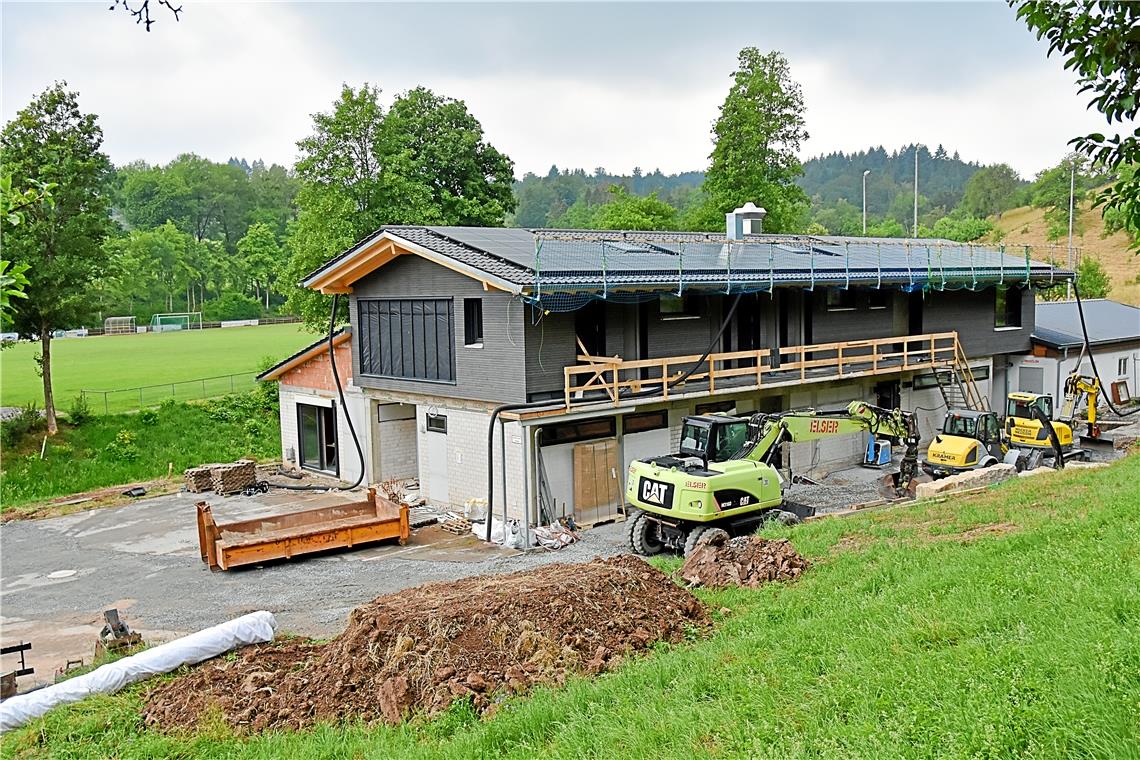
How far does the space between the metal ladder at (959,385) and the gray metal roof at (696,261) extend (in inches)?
94.8

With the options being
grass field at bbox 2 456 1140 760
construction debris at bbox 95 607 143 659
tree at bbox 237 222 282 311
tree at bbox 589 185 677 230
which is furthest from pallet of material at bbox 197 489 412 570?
tree at bbox 237 222 282 311

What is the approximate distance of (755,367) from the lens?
2489cm

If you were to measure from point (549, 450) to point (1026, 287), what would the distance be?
20223mm

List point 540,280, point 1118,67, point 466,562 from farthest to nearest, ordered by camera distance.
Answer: point 540,280, point 466,562, point 1118,67

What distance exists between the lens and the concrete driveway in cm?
1540

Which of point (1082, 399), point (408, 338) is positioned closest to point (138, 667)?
point (408, 338)

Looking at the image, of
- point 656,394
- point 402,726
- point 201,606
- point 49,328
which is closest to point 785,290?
point 656,394

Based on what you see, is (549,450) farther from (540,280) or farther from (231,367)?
(231,367)

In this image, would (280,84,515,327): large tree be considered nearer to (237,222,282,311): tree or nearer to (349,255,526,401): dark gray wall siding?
(349,255,526,401): dark gray wall siding

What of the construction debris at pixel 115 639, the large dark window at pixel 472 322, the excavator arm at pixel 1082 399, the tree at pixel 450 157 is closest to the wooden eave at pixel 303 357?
the large dark window at pixel 472 322

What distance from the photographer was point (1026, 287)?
1282 inches

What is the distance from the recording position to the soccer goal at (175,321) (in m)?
75.1

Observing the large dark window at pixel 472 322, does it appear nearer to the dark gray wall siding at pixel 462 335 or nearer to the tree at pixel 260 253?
the dark gray wall siding at pixel 462 335

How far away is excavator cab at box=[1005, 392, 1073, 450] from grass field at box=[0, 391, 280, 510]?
895 inches
